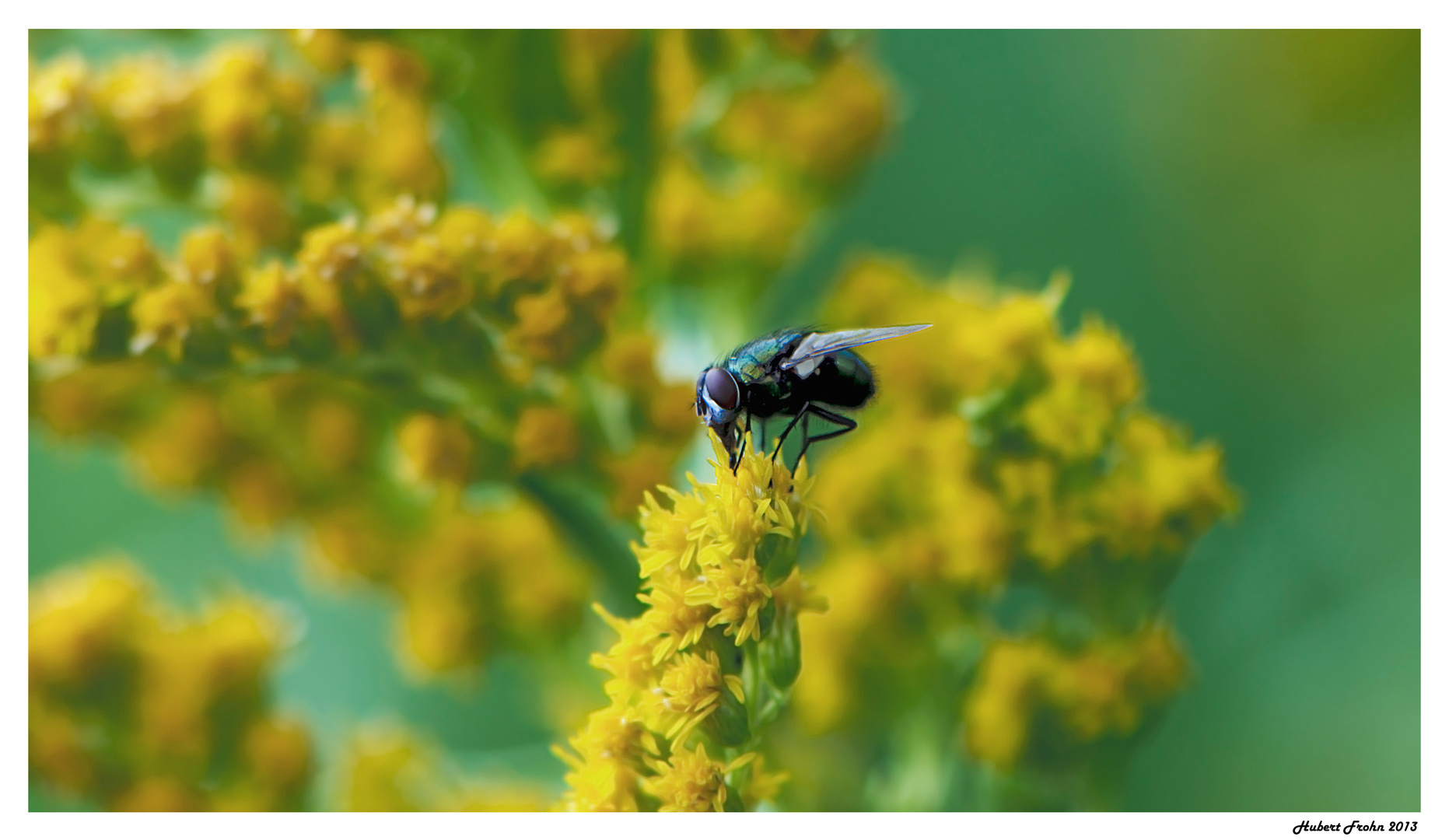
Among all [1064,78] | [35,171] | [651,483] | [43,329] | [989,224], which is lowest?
[651,483]

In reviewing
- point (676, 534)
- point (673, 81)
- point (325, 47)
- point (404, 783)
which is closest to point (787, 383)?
point (676, 534)

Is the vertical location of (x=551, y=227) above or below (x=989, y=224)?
below

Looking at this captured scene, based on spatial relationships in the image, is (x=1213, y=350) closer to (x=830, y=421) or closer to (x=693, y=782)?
(x=830, y=421)

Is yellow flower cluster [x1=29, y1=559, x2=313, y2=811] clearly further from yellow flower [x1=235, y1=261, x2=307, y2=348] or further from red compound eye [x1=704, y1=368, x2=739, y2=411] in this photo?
red compound eye [x1=704, y1=368, x2=739, y2=411]

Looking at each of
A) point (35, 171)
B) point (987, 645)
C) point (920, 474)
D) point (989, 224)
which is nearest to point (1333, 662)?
point (987, 645)

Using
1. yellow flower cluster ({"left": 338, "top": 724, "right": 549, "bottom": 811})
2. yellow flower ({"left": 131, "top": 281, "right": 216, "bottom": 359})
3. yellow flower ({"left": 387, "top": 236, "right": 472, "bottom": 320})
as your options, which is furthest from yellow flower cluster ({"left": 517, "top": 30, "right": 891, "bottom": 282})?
yellow flower cluster ({"left": 338, "top": 724, "right": 549, "bottom": 811})

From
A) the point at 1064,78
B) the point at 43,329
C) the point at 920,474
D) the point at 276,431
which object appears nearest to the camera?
→ the point at 43,329
